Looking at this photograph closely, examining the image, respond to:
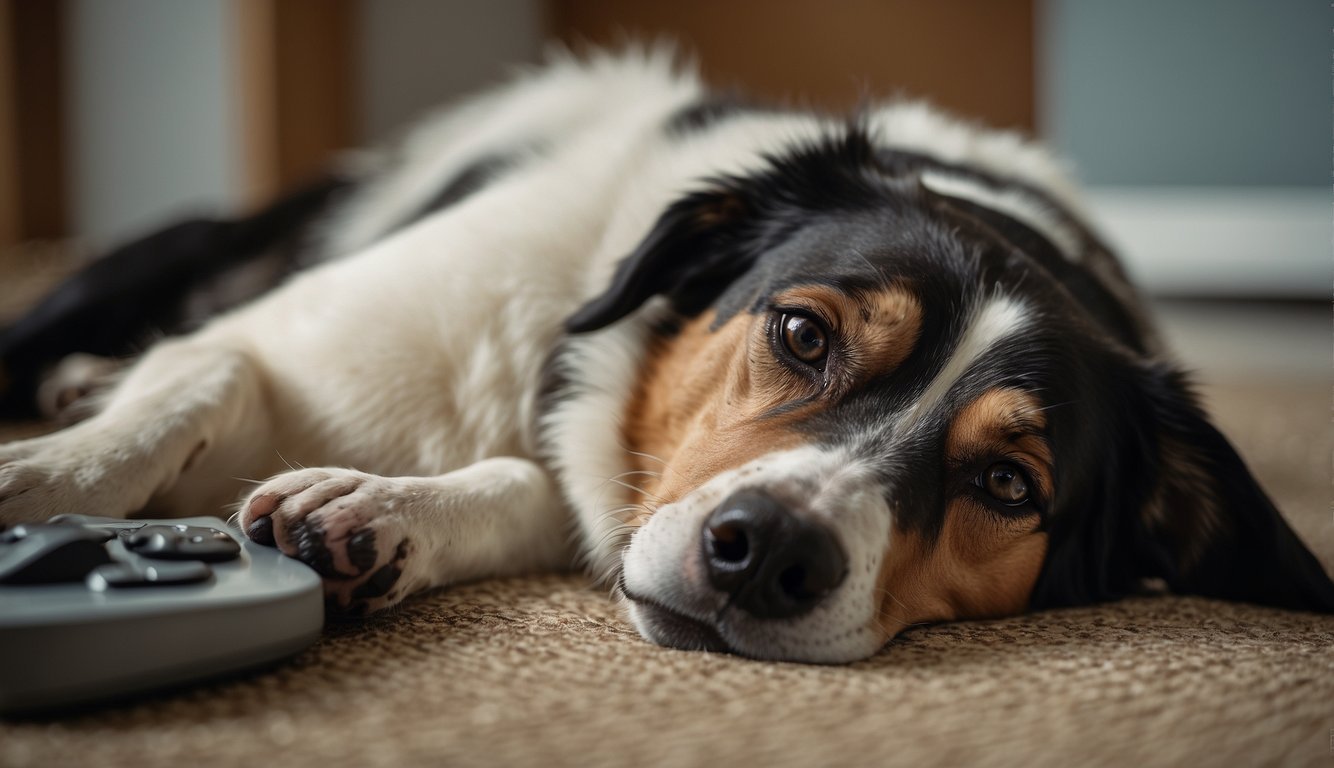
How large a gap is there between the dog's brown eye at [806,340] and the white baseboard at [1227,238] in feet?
12.7

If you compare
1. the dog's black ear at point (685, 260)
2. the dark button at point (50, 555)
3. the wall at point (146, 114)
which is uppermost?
the wall at point (146, 114)

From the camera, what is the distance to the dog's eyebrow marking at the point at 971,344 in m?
1.26

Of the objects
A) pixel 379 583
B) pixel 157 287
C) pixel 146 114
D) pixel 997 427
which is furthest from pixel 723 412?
pixel 146 114

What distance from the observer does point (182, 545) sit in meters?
0.89

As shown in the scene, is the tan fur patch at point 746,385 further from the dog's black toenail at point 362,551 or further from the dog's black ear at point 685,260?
the dog's black toenail at point 362,551

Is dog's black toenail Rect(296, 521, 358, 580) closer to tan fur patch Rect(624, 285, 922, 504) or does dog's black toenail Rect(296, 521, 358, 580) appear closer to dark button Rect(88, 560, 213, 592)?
dark button Rect(88, 560, 213, 592)

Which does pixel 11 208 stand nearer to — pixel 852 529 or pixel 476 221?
pixel 476 221

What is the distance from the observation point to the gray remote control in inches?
29.9

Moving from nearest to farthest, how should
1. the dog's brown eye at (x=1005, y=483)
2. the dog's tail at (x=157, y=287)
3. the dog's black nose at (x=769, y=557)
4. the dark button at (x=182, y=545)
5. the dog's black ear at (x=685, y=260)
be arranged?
the dark button at (x=182, y=545) → the dog's black nose at (x=769, y=557) → the dog's brown eye at (x=1005, y=483) → the dog's black ear at (x=685, y=260) → the dog's tail at (x=157, y=287)

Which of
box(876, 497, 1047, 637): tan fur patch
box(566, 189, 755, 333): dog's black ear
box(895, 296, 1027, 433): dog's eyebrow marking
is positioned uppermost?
box(566, 189, 755, 333): dog's black ear

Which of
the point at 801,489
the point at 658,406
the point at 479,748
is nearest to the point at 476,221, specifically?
the point at 658,406

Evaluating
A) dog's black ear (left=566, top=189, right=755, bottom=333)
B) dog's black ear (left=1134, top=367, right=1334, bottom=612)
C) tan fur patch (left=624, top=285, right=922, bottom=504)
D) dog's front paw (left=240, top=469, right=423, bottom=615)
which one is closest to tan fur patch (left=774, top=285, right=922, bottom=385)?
tan fur patch (left=624, top=285, right=922, bottom=504)

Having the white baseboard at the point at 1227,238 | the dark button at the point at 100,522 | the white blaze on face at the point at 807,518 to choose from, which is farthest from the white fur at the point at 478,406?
the white baseboard at the point at 1227,238

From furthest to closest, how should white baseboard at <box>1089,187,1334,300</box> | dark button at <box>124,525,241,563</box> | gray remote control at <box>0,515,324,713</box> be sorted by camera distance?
white baseboard at <box>1089,187,1334,300</box>
dark button at <box>124,525,241,563</box>
gray remote control at <box>0,515,324,713</box>
